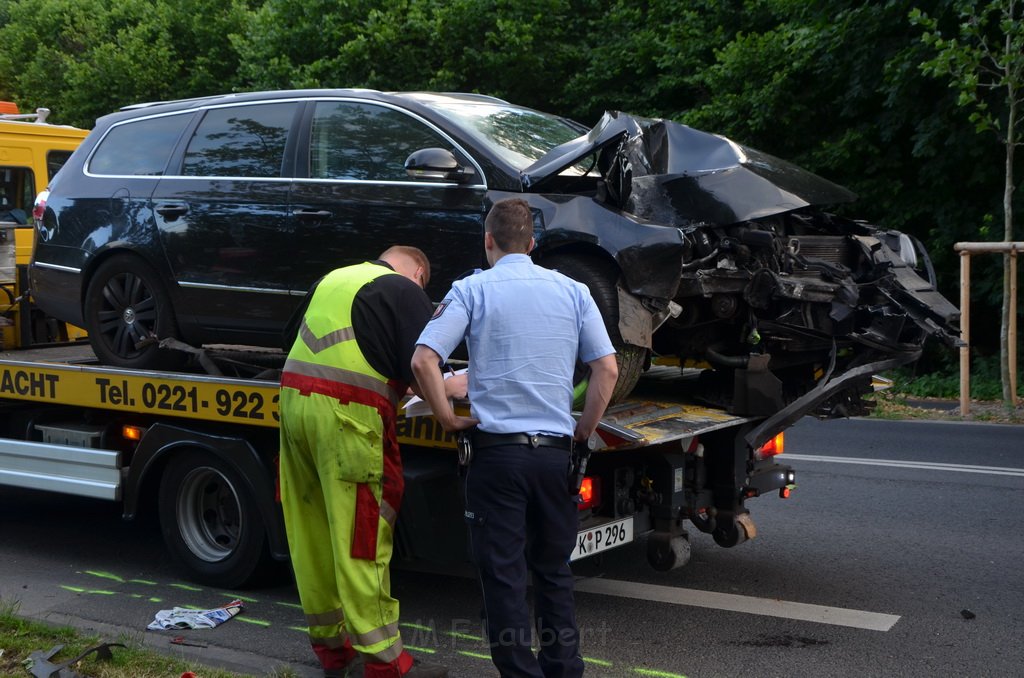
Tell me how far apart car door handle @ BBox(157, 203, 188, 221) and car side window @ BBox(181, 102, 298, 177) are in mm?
200

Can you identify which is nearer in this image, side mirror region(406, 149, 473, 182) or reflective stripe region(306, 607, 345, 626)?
reflective stripe region(306, 607, 345, 626)

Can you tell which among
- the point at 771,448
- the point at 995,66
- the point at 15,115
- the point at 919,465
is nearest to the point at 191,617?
the point at 771,448

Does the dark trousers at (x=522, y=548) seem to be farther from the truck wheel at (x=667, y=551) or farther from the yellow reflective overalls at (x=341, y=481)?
the truck wheel at (x=667, y=551)

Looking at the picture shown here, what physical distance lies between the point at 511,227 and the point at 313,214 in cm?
215

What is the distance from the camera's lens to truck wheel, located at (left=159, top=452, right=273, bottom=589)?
18.7 feet

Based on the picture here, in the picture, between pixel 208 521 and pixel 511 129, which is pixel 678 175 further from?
pixel 208 521

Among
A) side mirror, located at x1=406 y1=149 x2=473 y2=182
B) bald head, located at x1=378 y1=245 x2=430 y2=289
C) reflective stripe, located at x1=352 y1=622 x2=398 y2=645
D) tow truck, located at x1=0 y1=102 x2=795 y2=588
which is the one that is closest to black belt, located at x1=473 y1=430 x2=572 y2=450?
tow truck, located at x1=0 y1=102 x2=795 y2=588

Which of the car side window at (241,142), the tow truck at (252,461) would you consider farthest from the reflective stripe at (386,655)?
the car side window at (241,142)

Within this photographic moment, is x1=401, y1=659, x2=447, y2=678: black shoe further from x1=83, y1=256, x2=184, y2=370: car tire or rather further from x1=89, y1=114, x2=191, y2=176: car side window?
x1=89, y1=114, x2=191, y2=176: car side window

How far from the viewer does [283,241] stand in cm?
597

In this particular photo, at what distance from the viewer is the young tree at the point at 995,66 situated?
12.1m

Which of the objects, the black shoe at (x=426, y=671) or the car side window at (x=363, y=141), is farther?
the car side window at (x=363, y=141)

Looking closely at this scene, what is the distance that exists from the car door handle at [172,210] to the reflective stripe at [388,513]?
2.72 m

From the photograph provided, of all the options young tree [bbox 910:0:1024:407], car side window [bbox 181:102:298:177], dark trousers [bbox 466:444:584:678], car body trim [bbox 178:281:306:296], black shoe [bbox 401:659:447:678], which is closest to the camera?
dark trousers [bbox 466:444:584:678]
